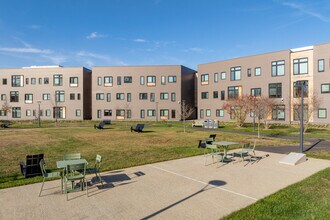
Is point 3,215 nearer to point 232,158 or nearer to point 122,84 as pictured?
point 232,158

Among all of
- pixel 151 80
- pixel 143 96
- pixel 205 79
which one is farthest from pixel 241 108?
pixel 143 96

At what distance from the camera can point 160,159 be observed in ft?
38.9

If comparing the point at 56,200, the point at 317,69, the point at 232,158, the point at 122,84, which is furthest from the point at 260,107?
the point at 122,84

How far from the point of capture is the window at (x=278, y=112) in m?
39.4

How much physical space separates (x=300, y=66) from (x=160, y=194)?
38.8m

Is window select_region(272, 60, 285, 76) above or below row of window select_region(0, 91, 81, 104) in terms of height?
above

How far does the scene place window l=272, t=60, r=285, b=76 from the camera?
1557 inches

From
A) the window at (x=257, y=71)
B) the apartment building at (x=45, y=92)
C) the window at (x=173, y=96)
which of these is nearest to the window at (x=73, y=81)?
the apartment building at (x=45, y=92)

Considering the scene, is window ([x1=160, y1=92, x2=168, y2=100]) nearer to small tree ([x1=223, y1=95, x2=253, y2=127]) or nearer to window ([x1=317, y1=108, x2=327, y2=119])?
small tree ([x1=223, y1=95, x2=253, y2=127])

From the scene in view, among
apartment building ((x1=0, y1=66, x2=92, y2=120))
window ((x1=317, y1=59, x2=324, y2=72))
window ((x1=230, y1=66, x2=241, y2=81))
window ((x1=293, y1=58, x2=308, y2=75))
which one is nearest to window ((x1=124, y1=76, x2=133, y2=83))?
apartment building ((x1=0, y1=66, x2=92, y2=120))

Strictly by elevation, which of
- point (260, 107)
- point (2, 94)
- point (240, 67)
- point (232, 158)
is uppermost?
point (240, 67)

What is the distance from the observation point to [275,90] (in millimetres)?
40469

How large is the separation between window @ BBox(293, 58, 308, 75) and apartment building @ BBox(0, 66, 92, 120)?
146ft

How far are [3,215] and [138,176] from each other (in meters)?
4.35
